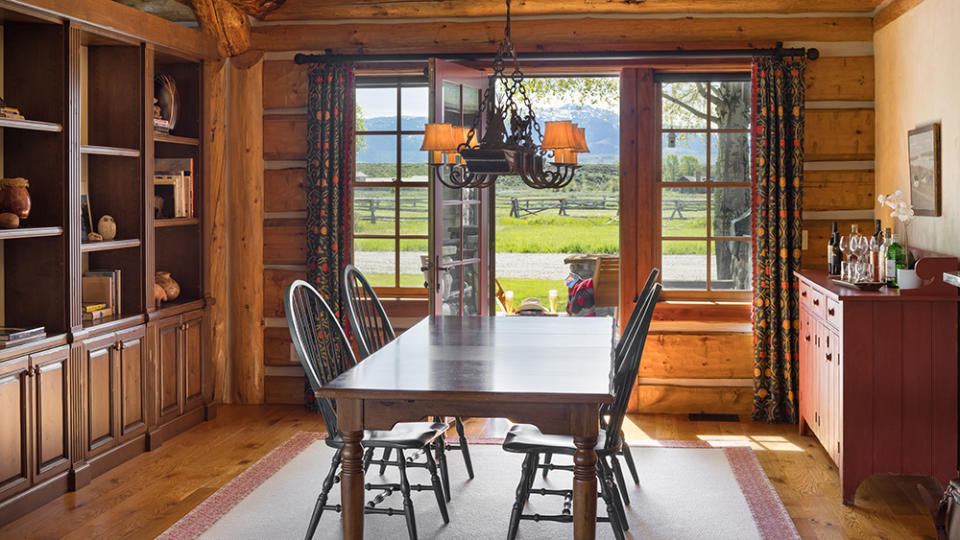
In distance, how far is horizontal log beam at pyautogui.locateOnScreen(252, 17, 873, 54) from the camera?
5.79m

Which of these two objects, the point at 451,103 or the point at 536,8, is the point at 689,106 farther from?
the point at 451,103

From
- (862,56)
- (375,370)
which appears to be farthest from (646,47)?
(375,370)

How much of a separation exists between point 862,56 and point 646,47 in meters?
1.31

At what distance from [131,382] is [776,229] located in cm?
380

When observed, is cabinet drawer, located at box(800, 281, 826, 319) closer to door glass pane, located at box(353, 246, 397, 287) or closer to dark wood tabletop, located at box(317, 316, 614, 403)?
dark wood tabletop, located at box(317, 316, 614, 403)

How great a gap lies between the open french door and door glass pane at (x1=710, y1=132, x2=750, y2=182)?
Answer: 1497 mm

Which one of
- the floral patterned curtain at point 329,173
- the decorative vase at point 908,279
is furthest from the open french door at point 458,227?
the decorative vase at point 908,279

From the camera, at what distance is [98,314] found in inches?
191

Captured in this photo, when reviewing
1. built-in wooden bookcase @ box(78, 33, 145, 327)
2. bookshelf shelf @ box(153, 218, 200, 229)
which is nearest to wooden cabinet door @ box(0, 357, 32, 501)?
built-in wooden bookcase @ box(78, 33, 145, 327)

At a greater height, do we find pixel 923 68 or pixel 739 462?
pixel 923 68

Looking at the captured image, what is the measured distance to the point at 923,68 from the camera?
486 cm

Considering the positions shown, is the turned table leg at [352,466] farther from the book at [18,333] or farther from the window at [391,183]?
the window at [391,183]

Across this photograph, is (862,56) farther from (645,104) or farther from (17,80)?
(17,80)

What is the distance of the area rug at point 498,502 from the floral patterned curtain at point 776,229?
0.79 metres
